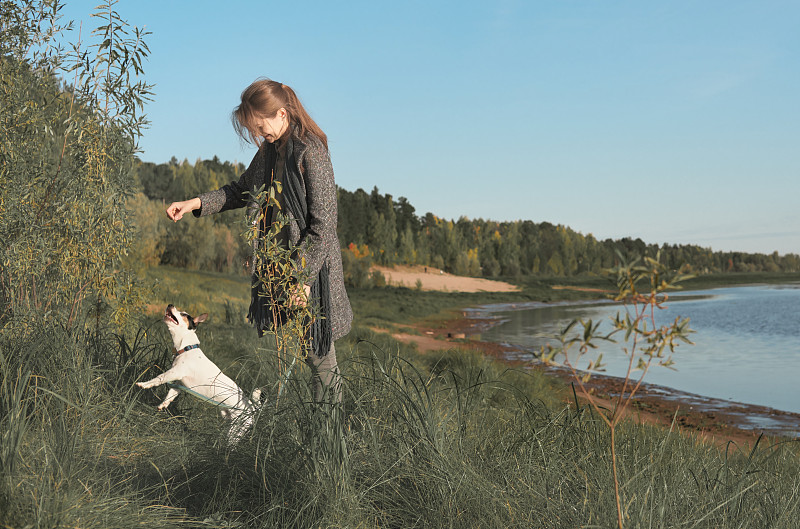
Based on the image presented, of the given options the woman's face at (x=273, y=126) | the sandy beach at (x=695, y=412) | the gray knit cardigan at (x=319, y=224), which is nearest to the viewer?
the gray knit cardigan at (x=319, y=224)

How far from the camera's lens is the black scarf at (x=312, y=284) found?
3.16 meters

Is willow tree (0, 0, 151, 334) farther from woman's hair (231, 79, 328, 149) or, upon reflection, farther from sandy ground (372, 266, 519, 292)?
sandy ground (372, 266, 519, 292)

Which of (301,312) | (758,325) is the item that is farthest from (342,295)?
(758,325)

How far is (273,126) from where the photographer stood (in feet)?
10.6

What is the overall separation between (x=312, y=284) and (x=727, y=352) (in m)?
13.4

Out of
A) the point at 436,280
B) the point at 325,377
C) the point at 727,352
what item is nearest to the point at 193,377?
the point at 325,377

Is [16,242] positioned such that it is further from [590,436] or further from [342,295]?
[590,436]

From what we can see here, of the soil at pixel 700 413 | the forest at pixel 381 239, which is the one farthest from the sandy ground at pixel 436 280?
the soil at pixel 700 413

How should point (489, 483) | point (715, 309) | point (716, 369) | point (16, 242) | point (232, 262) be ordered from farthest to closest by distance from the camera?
point (715, 309)
point (232, 262)
point (716, 369)
point (16, 242)
point (489, 483)

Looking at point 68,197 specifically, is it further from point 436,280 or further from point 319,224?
point 436,280

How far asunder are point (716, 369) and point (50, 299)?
11272mm

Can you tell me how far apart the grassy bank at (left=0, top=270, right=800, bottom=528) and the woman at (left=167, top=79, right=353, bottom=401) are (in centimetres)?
28

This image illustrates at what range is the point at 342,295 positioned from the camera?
11.1 feet

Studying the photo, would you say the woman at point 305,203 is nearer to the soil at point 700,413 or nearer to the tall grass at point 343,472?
the tall grass at point 343,472
